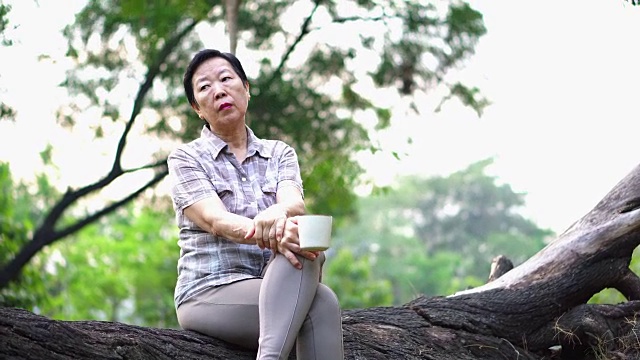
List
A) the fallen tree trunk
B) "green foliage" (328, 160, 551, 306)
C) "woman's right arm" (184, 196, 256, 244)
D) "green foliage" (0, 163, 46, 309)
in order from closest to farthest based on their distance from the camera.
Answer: "woman's right arm" (184, 196, 256, 244)
the fallen tree trunk
"green foliage" (0, 163, 46, 309)
"green foliage" (328, 160, 551, 306)

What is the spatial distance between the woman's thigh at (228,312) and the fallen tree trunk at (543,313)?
2.20 ft

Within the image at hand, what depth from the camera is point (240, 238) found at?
3.12m

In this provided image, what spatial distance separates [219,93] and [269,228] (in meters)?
0.70

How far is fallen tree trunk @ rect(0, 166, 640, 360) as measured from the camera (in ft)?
13.5

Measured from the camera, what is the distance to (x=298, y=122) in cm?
1053

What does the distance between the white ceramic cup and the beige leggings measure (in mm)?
196

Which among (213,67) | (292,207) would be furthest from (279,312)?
(213,67)

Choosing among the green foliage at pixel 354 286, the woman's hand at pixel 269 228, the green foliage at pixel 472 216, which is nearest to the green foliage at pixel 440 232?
the green foliage at pixel 472 216

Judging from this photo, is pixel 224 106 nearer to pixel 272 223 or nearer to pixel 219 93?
pixel 219 93

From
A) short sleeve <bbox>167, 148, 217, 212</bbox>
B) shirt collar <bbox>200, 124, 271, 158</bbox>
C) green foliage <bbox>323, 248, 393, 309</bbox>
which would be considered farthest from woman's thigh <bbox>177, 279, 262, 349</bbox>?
green foliage <bbox>323, 248, 393, 309</bbox>

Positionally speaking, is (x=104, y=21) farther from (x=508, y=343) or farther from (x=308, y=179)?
(x=508, y=343)

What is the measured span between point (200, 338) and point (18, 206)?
24.8 meters

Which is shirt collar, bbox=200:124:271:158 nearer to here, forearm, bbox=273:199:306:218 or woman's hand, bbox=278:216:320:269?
forearm, bbox=273:199:306:218

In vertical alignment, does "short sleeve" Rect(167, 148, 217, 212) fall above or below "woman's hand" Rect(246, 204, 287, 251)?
above
